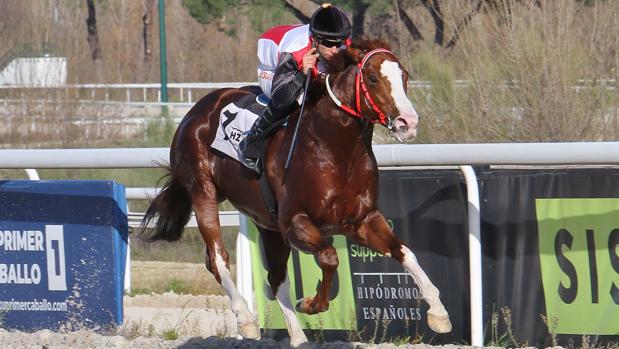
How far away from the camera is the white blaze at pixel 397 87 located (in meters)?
4.55

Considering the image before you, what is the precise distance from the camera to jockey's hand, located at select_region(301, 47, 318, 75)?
17.0 ft

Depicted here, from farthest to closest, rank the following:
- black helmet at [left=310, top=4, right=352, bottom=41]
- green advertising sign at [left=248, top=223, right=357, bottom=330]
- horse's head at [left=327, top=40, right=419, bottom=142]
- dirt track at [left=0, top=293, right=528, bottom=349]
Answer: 1. green advertising sign at [left=248, top=223, right=357, bottom=330]
2. dirt track at [left=0, top=293, right=528, bottom=349]
3. black helmet at [left=310, top=4, right=352, bottom=41]
4. horse's head at [left=327, top=40, right=419, bottom=142]

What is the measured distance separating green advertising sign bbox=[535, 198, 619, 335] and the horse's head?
134 centimetres

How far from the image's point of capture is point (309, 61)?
5188 millimetres

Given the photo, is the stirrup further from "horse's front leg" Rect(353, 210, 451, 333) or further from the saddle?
"horse's front leg" Rect(353, 210, 451, 333)

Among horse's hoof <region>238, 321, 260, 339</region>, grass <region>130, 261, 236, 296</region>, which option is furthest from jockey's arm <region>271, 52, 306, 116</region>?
grass <region>130, 261, 236, 296</region>

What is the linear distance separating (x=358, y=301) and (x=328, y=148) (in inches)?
53.8

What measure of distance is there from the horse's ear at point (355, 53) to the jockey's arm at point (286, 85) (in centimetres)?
32

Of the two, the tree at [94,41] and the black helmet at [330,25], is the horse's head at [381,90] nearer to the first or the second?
the black helmet at [330,25]

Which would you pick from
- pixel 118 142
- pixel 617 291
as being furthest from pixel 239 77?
pixel 617 291

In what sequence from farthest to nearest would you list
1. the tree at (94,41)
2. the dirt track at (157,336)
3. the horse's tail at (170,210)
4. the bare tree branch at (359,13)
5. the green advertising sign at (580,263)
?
the tree at (94,41) < the bare tree branch at (359,13) < the horse's tail at (170,210) < the dirt track at (157,336) < the green advertising sign at (580,263)

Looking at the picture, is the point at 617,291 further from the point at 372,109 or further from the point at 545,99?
the point at 545,99

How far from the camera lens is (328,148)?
16.6 feet

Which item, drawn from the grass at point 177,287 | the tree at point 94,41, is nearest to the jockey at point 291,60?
the grass at point 177,287
